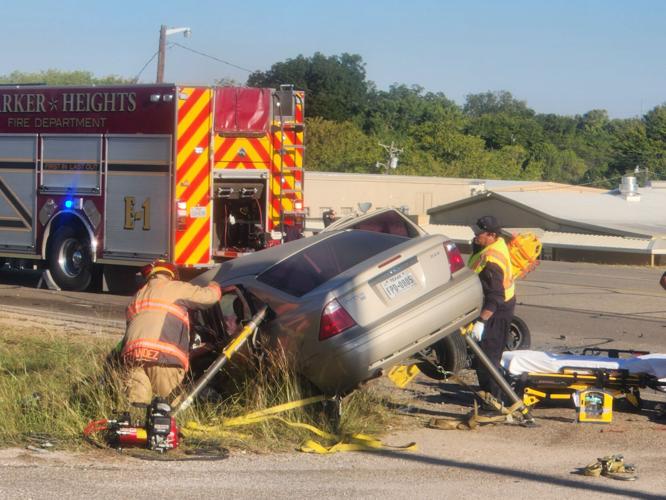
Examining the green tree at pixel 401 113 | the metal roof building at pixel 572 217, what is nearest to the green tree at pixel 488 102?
the green tree at pixel 401 113

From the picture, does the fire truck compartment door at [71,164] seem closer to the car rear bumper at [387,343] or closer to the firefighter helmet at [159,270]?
the firefighter helmet at [159,270]

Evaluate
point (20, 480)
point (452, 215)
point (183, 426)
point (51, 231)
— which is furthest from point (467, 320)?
point (452, 215)

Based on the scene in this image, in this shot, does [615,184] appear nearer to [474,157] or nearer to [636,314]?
[474,157]

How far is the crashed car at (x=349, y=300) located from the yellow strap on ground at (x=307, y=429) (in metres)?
0.28

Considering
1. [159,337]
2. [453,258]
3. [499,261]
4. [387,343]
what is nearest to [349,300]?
[387,343]

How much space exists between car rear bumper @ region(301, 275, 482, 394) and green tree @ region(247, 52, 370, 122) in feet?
250

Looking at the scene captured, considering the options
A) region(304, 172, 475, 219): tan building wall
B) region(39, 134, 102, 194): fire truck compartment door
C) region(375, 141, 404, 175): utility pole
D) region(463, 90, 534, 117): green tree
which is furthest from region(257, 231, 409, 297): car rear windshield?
region(463, 90, 534, 117): green tree

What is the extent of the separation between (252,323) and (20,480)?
2012 millimetres

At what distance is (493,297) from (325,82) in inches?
3187

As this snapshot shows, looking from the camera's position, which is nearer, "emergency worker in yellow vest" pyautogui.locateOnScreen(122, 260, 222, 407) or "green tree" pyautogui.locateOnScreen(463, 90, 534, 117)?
"emergency worker in yellow vest" pyautogui.locateOnScreen(122, 260, 222, 407)

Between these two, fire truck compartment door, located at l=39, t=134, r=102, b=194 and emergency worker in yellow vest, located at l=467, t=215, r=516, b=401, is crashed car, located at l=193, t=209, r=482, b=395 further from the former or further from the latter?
fire truck compartment door, located at l=39, t=134, r=102, b=194

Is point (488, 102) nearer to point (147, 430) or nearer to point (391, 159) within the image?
point (391, 159)

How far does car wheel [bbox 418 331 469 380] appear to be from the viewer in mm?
9336

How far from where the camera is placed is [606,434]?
26.0ft
